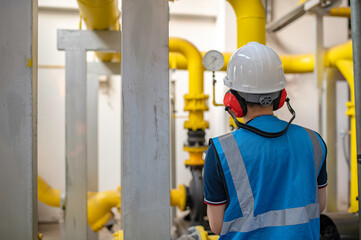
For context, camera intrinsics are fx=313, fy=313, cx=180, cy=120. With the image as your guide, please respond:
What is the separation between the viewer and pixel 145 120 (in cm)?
121

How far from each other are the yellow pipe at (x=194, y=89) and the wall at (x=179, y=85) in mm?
1401

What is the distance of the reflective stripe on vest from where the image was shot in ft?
2.98

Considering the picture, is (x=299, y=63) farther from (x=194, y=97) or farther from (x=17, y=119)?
(x=17, y=119)

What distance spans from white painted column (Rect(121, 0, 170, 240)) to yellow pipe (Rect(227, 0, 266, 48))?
88cm

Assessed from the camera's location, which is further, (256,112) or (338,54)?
(338,54)

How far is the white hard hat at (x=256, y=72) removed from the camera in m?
1.01

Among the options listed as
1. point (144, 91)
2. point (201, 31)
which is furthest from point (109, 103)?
point (144, 91)

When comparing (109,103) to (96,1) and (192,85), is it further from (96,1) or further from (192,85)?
(96,1)

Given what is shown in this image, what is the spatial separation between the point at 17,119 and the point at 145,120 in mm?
465

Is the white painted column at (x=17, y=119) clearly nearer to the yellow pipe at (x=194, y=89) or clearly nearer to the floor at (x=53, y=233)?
the yellow pipe at (x=194, y=89)

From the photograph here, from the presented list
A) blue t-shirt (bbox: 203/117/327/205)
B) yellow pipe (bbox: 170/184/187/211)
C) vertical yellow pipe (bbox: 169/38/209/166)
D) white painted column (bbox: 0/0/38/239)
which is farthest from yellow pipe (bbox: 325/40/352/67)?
white painted column (bbox: 0/0/38/239)

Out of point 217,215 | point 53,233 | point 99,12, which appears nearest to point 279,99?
point 217,215

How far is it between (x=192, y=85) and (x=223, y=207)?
7.84ft

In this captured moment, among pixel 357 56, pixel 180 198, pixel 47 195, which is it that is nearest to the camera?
pixel 357 56
